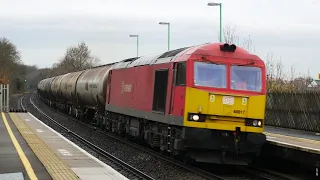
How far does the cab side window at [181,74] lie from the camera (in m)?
11.4

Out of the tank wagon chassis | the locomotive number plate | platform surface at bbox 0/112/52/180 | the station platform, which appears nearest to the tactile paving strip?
the station platform

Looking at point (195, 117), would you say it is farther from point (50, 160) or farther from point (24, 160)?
point (24, 160)

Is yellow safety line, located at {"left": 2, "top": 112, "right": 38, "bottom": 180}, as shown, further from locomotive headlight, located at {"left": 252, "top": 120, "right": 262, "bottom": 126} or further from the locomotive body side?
locomotive headlight, located at {"left": 252, "top": 120, "right": 262, "bottom": 126}

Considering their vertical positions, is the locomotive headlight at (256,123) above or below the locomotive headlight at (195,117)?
below

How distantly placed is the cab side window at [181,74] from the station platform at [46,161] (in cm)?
285

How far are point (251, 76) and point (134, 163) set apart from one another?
4.46 m

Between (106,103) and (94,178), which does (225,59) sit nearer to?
(94,178)

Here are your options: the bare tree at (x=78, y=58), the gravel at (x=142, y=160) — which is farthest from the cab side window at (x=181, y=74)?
the bare tree at (x=78, y=58)

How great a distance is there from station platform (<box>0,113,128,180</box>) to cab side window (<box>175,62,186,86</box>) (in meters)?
2.85

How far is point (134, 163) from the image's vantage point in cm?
1346

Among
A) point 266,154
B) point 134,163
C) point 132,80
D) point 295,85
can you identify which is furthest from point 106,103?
point 295,85

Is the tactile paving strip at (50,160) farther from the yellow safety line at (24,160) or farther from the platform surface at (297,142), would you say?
the platform surface at (297,142)

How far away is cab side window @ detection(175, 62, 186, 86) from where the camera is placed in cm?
1138

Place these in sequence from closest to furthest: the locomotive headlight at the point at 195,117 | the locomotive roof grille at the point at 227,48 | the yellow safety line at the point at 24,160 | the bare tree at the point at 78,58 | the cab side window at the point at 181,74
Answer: the yellow safety line at the point at 24,160 → the locomotive headlight at the point at 195,117 → the cab side window at the point at 181,74 → the locomotive roof grille at the point at 227,48 → the bare tree at the point at 78,58
